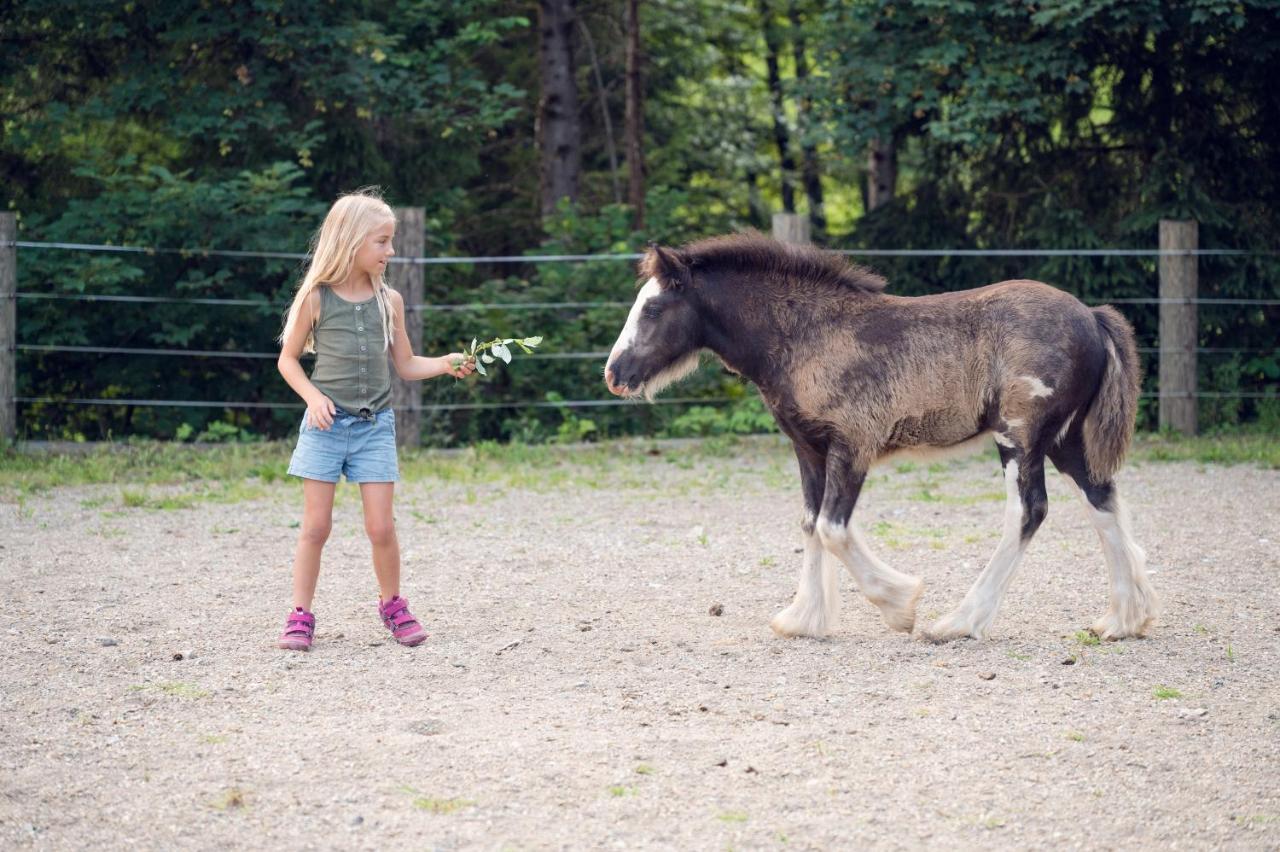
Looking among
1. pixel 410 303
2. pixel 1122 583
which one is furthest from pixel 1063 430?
pixel 410 303

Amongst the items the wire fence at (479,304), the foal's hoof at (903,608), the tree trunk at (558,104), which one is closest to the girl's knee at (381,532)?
the foal's hoof at (903,608)

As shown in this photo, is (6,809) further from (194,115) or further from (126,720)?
(194,115)

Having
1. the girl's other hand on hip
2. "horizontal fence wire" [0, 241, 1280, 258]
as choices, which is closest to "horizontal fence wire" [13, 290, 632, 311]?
"horizontal fence wire" [0, 241, 1280, 258]

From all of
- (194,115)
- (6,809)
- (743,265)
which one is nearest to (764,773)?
(6,809)

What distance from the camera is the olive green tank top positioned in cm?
597

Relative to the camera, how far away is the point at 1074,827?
12.9 feet

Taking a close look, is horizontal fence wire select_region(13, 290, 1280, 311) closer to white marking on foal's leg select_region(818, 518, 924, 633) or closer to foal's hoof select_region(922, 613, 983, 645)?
white marking on foal's leg select_region(818, 518, 924, 633)

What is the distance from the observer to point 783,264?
21.1 feet

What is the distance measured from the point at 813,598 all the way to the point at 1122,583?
134 centimetres

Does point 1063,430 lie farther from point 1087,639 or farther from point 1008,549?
point 1087,639

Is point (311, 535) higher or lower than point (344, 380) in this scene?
lower

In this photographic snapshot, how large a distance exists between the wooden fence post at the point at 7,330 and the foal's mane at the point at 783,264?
24.1 ft

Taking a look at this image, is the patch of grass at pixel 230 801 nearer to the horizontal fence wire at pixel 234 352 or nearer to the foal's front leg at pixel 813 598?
the foal's front leg at pixel 813 598

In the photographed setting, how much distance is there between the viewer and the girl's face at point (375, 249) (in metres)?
5.95
